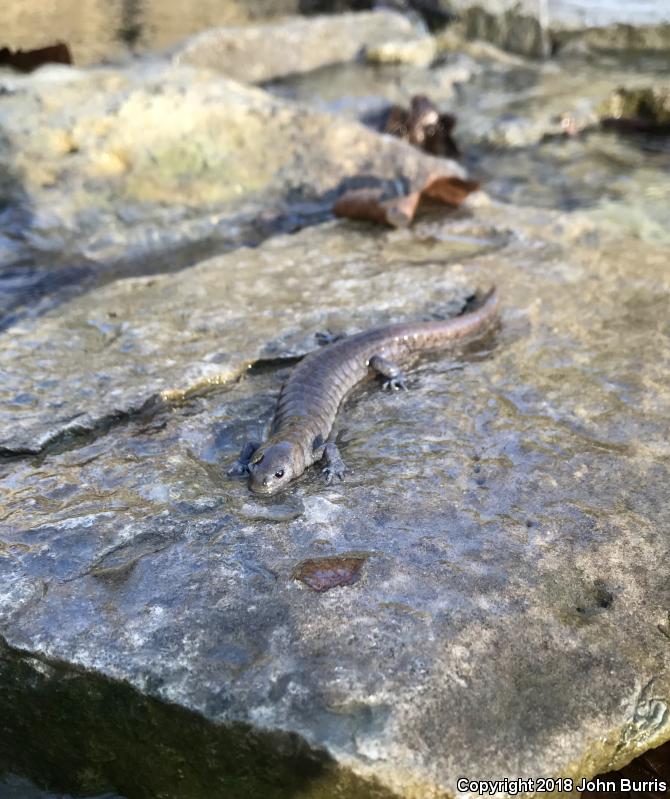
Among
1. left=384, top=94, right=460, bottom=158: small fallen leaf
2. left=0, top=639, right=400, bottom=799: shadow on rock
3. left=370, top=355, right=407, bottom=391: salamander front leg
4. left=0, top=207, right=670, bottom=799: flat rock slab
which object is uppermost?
left=384, top=94, right=460, bottom=158: small fallen leaf

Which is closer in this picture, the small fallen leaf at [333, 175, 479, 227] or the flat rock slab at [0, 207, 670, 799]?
the flat rock slab at [0, 207, 670, 799]

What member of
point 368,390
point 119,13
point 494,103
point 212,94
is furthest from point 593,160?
point 119,13

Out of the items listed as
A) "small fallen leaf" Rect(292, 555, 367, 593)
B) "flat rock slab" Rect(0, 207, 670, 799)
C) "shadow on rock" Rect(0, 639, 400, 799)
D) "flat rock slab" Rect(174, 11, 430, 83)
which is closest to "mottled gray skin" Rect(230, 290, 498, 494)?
"flat rock slab" Rect(0, 207, 670, 799)

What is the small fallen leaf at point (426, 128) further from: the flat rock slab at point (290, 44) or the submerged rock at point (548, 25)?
the submerged rock at point (548, 25)

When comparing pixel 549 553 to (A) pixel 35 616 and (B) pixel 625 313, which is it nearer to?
(A) pixel 35 616

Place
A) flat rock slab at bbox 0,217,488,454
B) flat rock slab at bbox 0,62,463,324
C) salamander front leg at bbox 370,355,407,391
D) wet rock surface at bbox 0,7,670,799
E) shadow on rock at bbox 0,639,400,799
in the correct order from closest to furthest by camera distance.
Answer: shadow on rock at bbox 0,639,400,799 → wet rock surface at bbox 0,7,670,799 → flat rock slab at bbox 0,217,488,454 → salamander front leg at bbox 370,355,407,391 → flat rock slab at bbox 0,62,463,324

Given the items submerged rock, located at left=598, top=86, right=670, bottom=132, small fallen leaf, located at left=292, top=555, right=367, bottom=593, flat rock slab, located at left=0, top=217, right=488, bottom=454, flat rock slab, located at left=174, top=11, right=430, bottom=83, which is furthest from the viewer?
flat rock slab, located at left=174, top=11, right=430, bottom=83

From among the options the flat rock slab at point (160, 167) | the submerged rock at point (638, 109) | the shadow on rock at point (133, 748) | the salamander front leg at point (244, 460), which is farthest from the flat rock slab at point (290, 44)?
the shadow on rock at point (133, 748)

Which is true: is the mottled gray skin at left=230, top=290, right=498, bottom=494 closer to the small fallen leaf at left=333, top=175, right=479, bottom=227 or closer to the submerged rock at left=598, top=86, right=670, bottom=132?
the small fallen leaf at left=333, top=175, right=479, bottom=227
